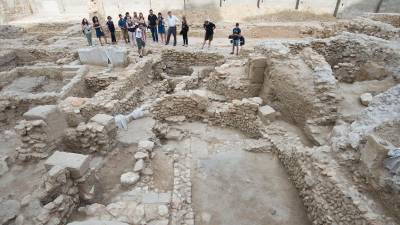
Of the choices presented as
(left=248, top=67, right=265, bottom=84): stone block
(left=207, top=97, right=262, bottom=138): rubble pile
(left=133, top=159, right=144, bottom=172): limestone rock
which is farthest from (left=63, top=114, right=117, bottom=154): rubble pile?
(left=248, top=67, right=265, bottom=84): stone block

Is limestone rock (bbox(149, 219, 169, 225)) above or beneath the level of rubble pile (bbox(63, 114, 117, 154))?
beneath

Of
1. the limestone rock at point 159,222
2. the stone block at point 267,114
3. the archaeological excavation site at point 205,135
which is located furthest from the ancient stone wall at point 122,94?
the stone block at point 267,114

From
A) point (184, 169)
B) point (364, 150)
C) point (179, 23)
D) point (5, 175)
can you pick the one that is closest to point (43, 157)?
point (5, 175)

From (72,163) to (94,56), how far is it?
7322 mm

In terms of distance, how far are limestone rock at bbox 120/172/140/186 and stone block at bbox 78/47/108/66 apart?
6981 mm

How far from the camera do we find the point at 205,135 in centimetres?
813

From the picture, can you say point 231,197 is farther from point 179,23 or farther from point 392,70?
point 179,23

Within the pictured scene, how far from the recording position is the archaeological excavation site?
4.93 meters

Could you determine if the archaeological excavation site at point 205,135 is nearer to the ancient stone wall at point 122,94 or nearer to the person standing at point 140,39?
the ancient stone wall at point 122,94

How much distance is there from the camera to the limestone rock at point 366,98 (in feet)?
24.6

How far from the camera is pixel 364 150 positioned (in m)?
5.09

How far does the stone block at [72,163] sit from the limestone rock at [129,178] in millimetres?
764

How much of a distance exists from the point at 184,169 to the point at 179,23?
12.0 m

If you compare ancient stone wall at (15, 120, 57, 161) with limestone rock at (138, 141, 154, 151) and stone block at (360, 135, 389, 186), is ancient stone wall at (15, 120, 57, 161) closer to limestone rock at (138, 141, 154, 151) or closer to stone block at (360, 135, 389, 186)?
limestone rock at (138, 141, 154, 151)
